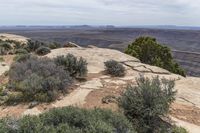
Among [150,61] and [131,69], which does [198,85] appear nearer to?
[131,69]

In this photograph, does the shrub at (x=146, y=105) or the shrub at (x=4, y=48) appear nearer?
the shrub at (x=146, y=105)

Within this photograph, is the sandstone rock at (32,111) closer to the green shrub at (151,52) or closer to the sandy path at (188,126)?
the sandy path at (188,126)

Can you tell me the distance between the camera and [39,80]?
10.9 metres

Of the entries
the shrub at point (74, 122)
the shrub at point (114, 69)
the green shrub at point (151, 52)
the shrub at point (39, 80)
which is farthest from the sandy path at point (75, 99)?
the green shrub at point (151, 52)

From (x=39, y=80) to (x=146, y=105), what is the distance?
3904mm

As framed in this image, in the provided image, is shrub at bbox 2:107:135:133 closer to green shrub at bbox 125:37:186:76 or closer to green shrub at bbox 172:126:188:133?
green shrub at bbox 172:126:188:133

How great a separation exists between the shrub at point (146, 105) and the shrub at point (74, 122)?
1526 millimetres

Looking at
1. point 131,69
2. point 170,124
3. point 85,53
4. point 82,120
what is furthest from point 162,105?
point 85,53

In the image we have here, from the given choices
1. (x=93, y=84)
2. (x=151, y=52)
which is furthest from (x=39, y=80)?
(x=151, y=52)

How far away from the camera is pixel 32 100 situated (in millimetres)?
10359

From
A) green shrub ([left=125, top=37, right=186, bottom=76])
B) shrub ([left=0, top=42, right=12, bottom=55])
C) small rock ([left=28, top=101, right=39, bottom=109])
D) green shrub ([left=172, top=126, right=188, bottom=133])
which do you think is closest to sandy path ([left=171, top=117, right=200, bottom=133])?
green shrub ([left=172, top=126, right=188, bottom=133])

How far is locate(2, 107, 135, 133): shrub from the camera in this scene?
19.2 feet

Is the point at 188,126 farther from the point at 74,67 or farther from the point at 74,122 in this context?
the point at 74,67

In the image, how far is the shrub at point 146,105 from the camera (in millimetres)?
8289
